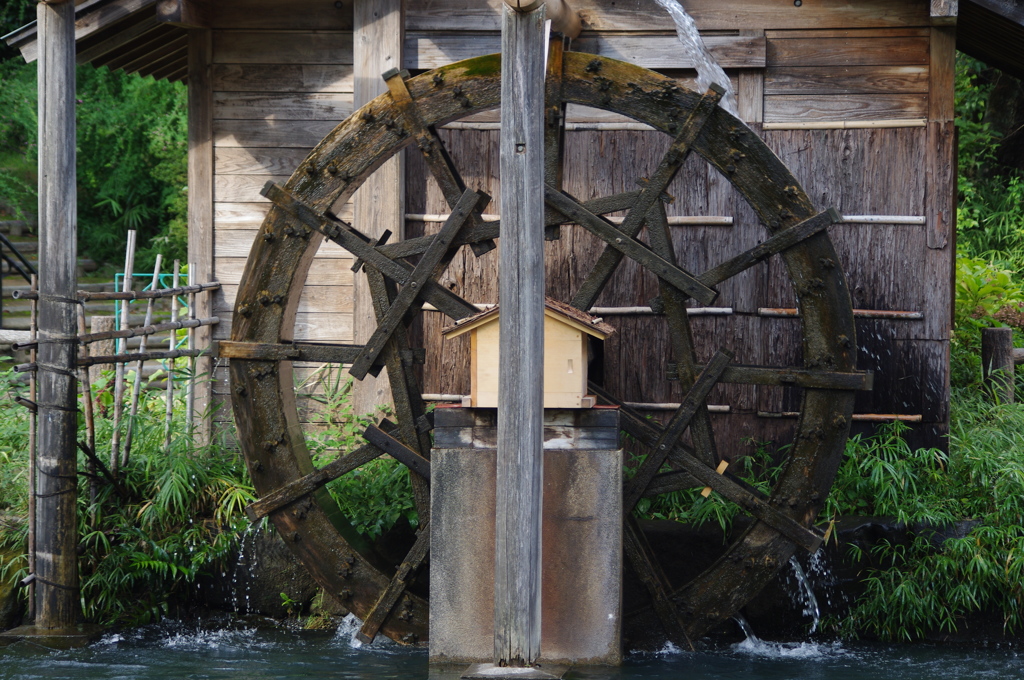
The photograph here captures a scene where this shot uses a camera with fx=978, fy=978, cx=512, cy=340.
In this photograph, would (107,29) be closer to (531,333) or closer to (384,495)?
(384,495)

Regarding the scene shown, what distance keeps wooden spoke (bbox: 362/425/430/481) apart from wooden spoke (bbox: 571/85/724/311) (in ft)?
3.46

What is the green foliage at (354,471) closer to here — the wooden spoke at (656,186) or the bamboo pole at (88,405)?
the bamboo pole at (88,405)

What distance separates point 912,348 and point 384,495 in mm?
3136

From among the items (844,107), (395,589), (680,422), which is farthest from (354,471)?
(844,107)

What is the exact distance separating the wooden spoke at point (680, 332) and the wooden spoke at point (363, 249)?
3.09 feet

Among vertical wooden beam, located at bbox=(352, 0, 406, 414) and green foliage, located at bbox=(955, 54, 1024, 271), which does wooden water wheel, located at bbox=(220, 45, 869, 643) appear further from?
green foliage, located at bbox=(955, 54, 1024, 271)

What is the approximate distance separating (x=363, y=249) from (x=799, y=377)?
2192 mm

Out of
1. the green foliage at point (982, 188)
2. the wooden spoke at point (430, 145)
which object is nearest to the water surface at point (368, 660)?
the wooden spoke at point (430, 145)

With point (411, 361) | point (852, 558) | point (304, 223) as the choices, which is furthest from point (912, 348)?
point (304, 223)

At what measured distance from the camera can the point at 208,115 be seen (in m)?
5.96

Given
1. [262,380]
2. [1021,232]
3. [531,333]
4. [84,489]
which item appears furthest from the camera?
[1021,232]

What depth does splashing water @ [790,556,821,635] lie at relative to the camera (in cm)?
507

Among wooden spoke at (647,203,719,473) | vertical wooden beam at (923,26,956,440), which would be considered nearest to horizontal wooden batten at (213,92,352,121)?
wooden spoke at (647,203,719,473)

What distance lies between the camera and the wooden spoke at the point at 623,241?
459 cm
